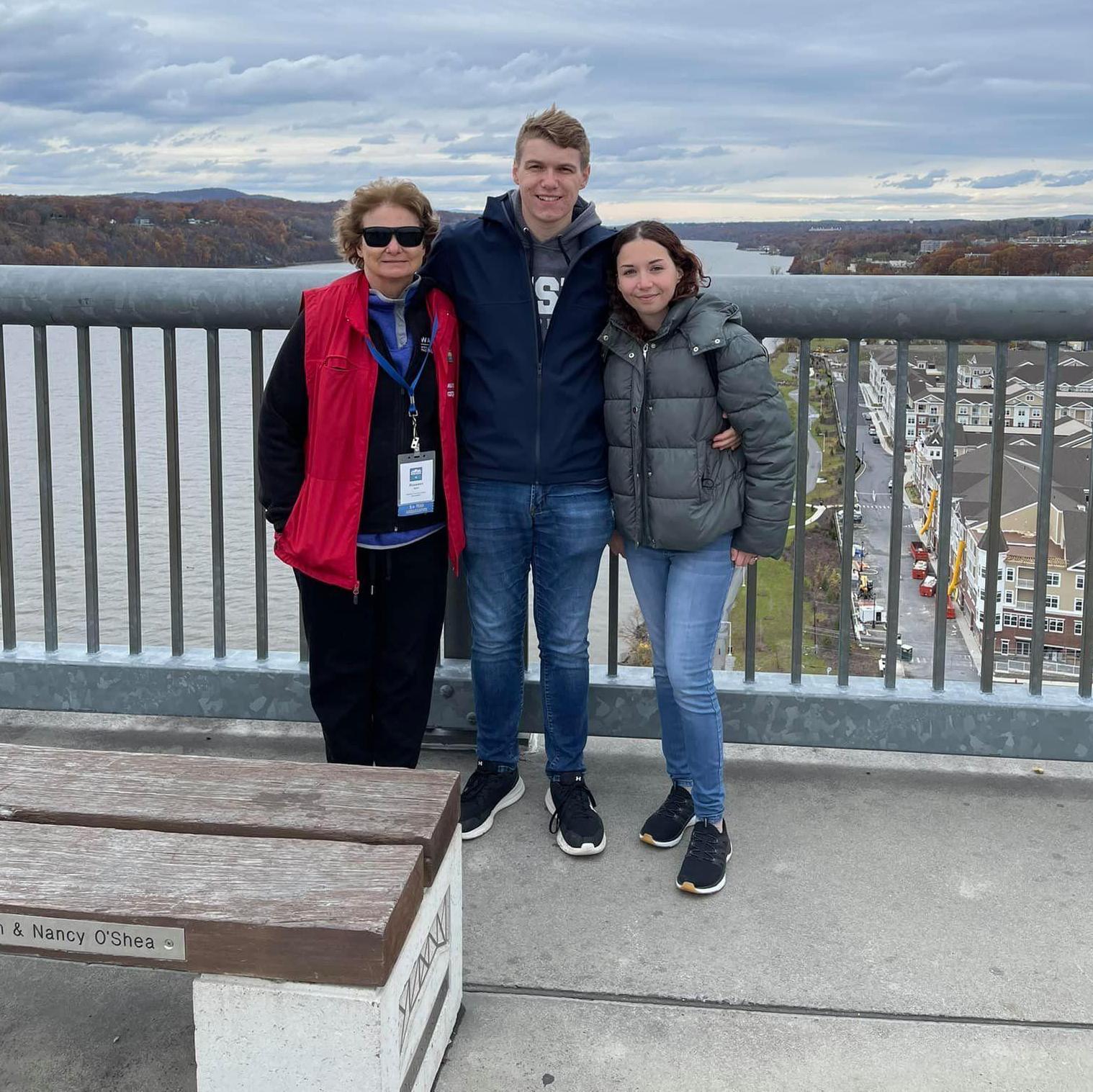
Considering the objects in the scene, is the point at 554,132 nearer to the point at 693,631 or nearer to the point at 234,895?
the point at 693,631

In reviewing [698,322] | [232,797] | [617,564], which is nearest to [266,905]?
[232,797]

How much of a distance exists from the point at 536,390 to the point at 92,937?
1751mm

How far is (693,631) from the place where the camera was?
11.0ft

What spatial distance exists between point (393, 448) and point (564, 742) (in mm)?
1038

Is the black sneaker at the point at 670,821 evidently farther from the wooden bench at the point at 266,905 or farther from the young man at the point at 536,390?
the wooden bench at the point at 266,905

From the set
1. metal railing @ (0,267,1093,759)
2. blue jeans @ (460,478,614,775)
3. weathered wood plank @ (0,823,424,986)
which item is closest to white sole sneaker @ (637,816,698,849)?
blue jeans @ (460,478,614,775)

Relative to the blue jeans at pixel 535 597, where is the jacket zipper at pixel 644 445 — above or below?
above

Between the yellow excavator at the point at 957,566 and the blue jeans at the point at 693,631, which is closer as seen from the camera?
the blue jeans at the point at 693,631

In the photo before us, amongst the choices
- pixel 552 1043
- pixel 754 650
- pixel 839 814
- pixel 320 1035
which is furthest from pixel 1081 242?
pixel 320 1035

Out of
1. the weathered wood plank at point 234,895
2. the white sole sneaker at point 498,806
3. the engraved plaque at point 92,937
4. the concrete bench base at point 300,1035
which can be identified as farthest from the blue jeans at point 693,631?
the engraved plaque at point 92,937

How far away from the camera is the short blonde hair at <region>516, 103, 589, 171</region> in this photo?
320 cm

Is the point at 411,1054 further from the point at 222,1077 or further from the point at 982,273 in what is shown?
the point at 982,273

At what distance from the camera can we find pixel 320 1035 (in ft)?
6.91

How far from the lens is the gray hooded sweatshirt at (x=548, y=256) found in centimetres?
331
